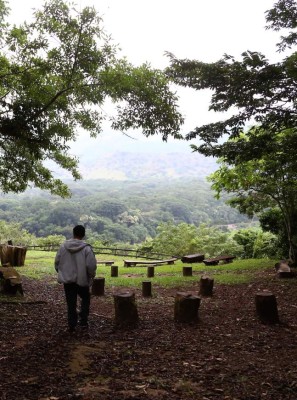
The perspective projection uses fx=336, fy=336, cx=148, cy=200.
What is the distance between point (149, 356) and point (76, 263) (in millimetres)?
2037

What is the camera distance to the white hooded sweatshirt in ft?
19.7

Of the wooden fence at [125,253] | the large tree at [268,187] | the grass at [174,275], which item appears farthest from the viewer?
the wooden fence at [125,253]

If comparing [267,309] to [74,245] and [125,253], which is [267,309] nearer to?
[74,245]

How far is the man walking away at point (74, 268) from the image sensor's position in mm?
6008

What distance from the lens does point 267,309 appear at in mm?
6930

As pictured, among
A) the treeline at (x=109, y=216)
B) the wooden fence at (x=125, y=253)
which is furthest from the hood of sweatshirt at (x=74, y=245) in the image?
the treeline at (x=109, y=216)

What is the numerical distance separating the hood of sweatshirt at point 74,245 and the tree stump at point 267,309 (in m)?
3.87

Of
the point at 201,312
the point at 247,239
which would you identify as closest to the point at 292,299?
the point at 201,312

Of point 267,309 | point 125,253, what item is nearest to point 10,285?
point 267,309

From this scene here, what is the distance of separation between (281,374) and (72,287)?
11.9ft

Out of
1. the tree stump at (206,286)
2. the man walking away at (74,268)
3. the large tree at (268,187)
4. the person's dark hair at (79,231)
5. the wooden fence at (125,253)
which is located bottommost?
the wooden fence at (125,253)

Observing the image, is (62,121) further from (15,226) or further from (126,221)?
(126,221)

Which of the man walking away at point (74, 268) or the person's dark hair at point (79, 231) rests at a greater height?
the person's dark hair at point (79, 231)

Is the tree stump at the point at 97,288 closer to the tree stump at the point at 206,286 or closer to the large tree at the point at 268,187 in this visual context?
the tree stump at the point at 206,286
